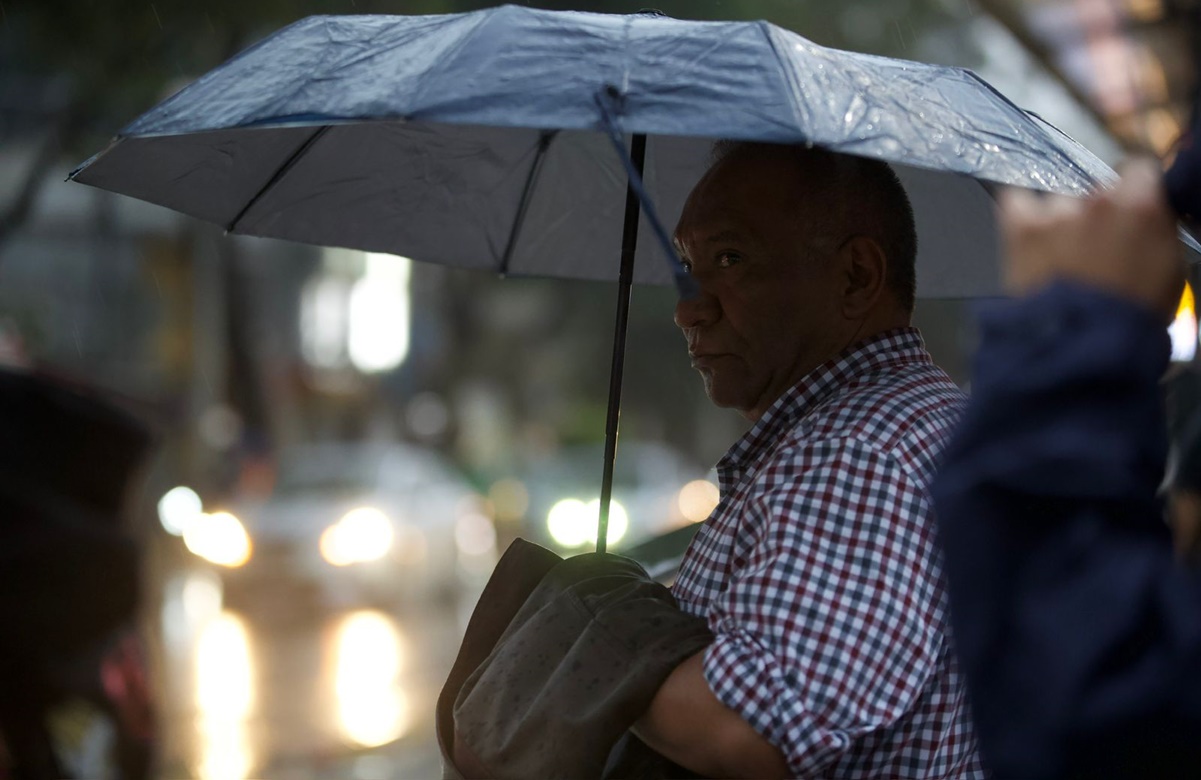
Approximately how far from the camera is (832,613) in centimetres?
164

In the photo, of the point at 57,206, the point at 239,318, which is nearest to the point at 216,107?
the point at 239,318

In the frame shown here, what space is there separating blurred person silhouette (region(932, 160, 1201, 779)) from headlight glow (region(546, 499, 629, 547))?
1395 cm

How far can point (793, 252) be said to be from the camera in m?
2.21

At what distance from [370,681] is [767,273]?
815 cm

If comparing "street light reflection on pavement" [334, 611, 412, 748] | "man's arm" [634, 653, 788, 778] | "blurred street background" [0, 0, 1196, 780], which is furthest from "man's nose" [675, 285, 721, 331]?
"street light reflection on pavement" [334, 611, 412, 748]

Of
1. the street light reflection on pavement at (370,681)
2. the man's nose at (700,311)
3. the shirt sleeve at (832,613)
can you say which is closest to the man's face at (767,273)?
the man's nose at (700,311)

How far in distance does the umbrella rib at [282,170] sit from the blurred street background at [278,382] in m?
1.18

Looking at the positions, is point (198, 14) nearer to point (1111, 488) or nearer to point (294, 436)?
point (1111, 488)

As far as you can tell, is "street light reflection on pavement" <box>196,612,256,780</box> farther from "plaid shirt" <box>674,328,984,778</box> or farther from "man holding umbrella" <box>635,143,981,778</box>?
"plaid shirt" <box>674,328,984,778</box>

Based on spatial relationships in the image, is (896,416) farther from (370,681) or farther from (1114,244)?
(370,681)

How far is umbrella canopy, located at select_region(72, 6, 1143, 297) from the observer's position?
71.7 inches

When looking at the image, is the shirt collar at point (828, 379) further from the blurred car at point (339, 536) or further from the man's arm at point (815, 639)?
the blurred car at point (339, 536)

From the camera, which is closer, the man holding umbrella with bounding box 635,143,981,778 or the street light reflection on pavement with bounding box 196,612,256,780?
the man holding umbrella with bounding box 635,143,981,778

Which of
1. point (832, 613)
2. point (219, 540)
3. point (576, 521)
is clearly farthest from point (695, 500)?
point (832, 613)
